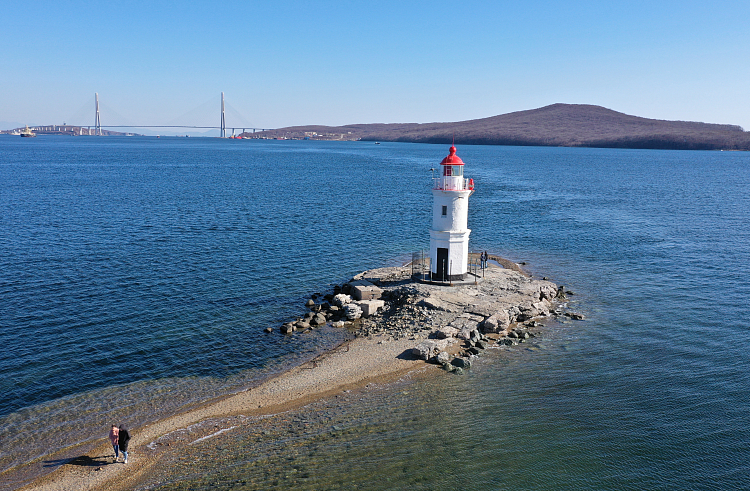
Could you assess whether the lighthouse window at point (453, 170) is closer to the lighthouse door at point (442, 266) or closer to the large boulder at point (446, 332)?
the lighthouse door at point (442, 266)

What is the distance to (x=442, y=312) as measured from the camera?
89.8ft

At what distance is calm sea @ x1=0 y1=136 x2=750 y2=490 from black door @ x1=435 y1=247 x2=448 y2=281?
273 inches

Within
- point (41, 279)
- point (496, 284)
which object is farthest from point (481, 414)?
point (41, 279)

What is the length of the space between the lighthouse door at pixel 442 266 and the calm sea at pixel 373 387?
6939 millimetres

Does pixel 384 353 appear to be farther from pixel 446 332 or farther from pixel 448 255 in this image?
pixel 448 255

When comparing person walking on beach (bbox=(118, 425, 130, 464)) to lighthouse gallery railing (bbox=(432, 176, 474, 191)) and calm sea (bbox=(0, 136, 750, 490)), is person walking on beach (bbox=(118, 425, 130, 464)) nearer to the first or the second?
calm sea (bbox=(0, 136, 750, 490))

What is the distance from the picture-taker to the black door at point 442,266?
3083 cm

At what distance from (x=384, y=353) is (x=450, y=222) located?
9.78m

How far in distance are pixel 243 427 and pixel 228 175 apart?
93542 mm

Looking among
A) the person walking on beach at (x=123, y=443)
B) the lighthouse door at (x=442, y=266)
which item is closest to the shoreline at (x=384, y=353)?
the person walking on beach at (x=123, y=443)

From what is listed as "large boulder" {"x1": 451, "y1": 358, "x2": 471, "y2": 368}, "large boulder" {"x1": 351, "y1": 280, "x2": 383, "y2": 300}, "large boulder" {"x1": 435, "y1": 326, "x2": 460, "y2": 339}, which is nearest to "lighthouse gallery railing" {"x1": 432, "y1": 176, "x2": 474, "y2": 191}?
"large boulder" {"x1": 351, "y1": 280, "x2": 383, "y2": 300}

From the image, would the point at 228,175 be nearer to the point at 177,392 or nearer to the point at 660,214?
the point at 660,214

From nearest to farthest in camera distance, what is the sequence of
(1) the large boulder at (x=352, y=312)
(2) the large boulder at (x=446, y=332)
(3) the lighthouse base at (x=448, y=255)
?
(2) the large boulder at (x=446, y=332)
(1) the large boulder at (x=352, y=312)
(3) the lighthouse base at (x=448, y=255)

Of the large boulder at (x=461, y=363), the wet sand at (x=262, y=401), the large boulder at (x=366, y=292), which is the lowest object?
the wet sand at (x=262, y=401)
